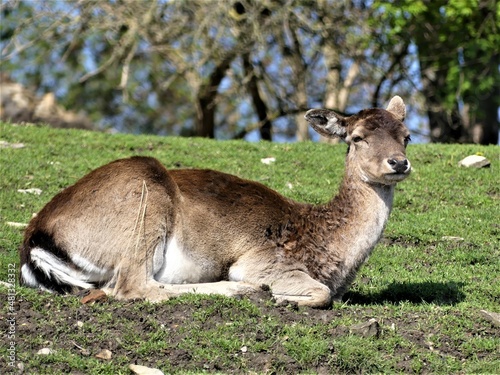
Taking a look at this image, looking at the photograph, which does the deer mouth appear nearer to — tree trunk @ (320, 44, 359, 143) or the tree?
the tree

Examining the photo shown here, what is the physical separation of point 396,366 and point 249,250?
2.08 meters

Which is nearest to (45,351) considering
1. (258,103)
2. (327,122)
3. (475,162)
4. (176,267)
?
(176,267)

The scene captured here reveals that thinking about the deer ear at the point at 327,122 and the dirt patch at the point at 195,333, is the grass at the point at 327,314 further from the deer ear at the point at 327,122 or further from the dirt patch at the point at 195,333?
the deer ear at the point at 327,122

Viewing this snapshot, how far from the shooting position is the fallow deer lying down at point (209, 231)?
8273 mm

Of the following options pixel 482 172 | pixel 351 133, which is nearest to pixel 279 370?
pixel 351 133

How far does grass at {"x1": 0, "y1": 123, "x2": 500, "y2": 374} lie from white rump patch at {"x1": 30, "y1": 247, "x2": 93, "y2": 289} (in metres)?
0.34

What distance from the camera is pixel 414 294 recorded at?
9008mm

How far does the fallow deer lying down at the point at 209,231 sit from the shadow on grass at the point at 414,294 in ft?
1.33

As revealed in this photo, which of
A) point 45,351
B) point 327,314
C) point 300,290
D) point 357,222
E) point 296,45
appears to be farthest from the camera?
point 296,45

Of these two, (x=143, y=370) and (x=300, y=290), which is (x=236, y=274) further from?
(x=143, y=370)

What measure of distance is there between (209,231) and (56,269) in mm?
1416

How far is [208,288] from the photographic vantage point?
8242mm

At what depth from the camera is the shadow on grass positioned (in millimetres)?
8852

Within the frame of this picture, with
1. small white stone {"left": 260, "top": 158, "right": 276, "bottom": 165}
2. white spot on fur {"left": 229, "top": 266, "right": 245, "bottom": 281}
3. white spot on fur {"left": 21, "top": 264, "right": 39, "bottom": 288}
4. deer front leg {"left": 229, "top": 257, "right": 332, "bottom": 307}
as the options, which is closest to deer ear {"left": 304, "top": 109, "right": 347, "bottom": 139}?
deer front leg {"left": 229, "top": 257, "right": 332, "bottom": 307}
